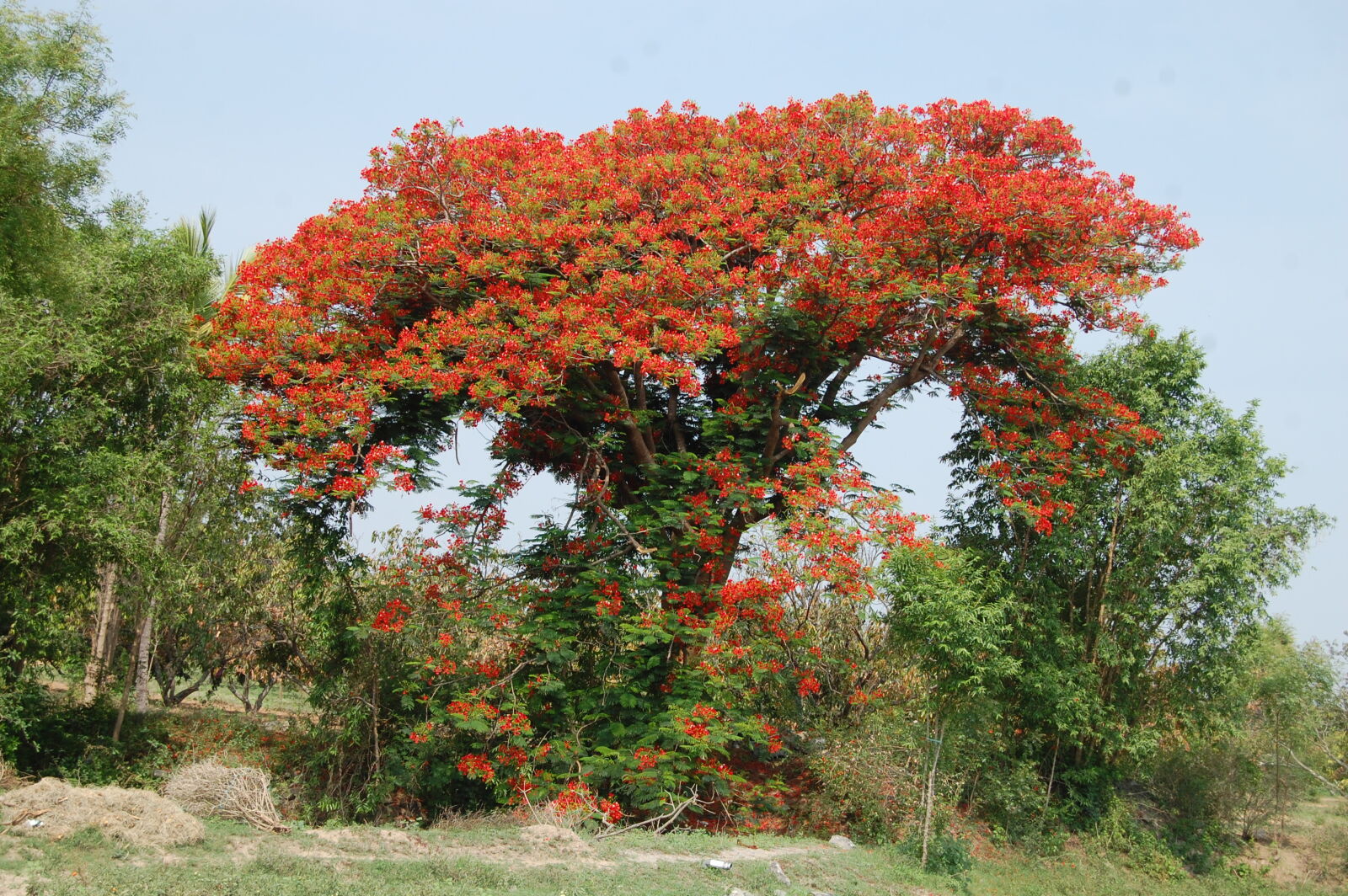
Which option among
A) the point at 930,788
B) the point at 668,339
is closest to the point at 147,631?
the point at 668,339

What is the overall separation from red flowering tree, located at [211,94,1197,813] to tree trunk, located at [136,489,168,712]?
2118 mm

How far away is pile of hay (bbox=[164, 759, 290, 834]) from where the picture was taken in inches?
314

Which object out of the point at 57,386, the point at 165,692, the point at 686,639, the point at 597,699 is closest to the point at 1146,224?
the point at 686,639

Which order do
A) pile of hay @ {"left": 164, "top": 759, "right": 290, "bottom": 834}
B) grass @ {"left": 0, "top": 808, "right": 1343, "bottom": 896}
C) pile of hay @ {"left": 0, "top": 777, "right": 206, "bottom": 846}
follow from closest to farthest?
grass @ {"left": 0, "top": 808, "right": 1343, "bottom": 896} < pile of hay @ {"left": 0, "top": 777, "right": 206, "bottom": 846} < pile of hay @ {"left": 164, "top": 759, "right": 290, "bottom": 834}

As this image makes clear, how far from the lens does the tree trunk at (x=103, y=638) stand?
515 inches

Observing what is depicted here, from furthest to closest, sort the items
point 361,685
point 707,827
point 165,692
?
point 165,692 → point 361,685 → point 707,827

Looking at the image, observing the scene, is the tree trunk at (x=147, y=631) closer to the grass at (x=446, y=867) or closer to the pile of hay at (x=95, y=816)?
the pile of hay at (x=95, y=816)

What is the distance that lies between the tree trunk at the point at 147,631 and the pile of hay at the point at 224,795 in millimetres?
3420

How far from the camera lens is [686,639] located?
34.0 ft

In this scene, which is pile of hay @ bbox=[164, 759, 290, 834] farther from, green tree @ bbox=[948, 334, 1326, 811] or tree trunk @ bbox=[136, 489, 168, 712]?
green tree @ bbox=[948, 334, 1326, 811]

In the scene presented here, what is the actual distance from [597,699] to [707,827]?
6.11 ft

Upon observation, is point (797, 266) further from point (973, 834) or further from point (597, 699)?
Answer: point (973, 834)

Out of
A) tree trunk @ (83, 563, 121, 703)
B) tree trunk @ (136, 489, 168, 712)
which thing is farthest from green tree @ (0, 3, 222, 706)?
tree trunk @ (83, 563, 121, 703)

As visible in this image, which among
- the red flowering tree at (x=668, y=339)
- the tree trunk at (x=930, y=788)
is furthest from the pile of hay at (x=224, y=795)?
the tree trunk at (x=930, y=788)
